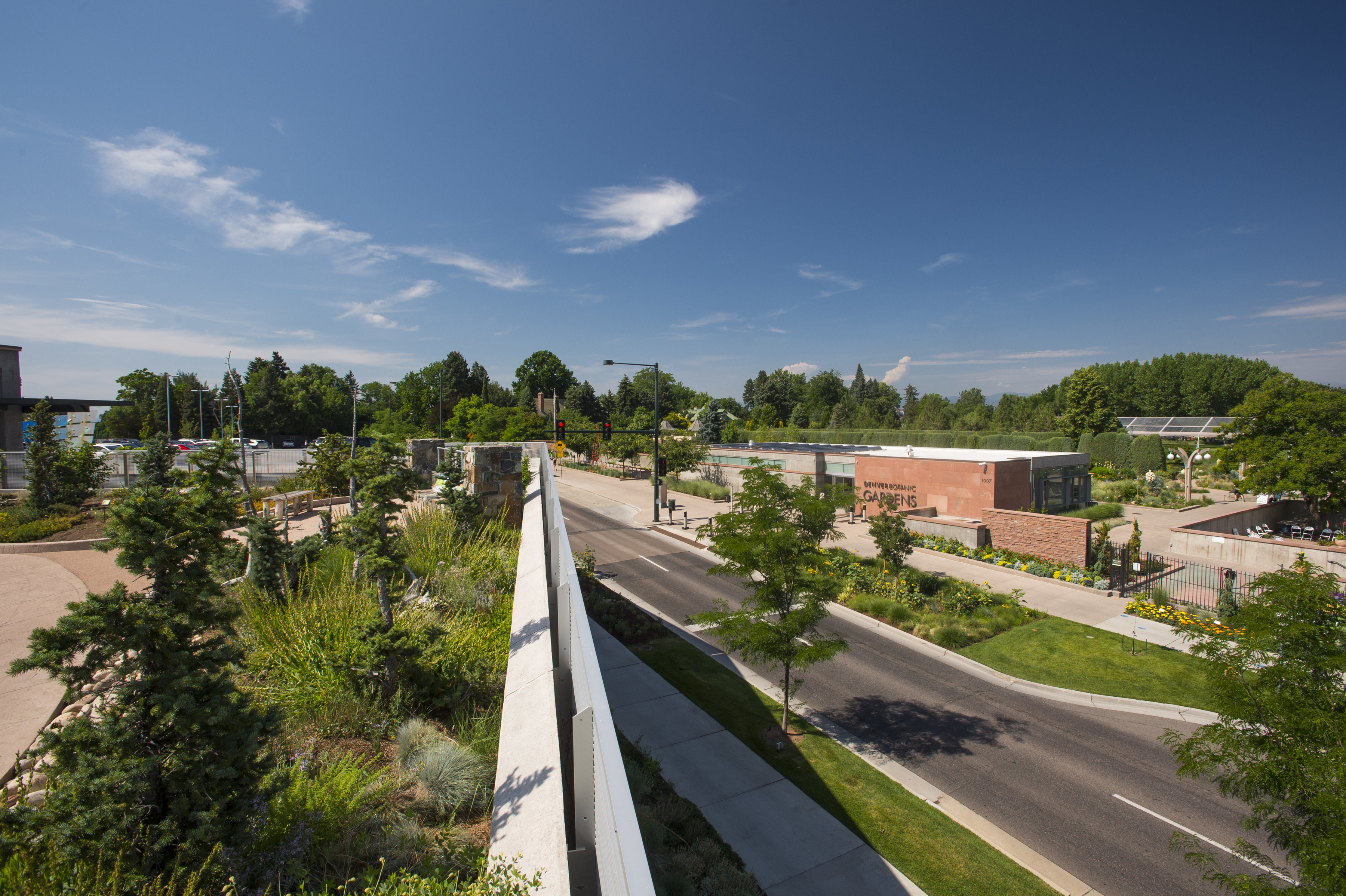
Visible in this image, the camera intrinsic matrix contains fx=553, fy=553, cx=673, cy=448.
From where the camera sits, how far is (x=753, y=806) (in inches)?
348

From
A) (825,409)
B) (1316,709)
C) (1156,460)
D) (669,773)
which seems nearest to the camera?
(1316,709)

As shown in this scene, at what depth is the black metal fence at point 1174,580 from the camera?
57.4 feet

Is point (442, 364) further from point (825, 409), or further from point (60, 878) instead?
point (60, 878)

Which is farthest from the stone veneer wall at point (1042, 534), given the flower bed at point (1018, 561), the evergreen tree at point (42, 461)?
the evergreen tree at point (42, 461)

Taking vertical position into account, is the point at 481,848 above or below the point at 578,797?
below

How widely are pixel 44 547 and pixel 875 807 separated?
20.9 meters

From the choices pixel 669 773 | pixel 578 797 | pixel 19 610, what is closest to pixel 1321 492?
pixel 669 773

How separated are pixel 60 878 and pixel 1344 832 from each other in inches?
339

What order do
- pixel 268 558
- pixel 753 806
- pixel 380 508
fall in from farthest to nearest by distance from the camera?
pixel 753 806
pixel 268 558
pixel 380 508

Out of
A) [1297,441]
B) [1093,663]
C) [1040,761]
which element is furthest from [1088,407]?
[1040,761]

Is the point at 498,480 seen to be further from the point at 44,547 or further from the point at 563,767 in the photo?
the point at 44,547

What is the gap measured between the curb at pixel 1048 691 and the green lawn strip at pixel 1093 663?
16 cm

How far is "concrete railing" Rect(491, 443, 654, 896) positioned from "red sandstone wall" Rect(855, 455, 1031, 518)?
2521cm

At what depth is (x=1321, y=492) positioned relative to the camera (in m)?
22.7
